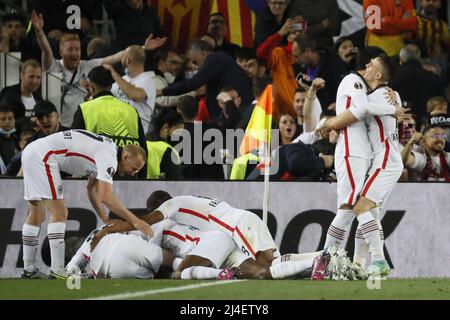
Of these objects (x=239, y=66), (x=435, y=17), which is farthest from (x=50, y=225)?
(x=435, y=17)

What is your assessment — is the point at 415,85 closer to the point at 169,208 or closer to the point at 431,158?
the point at 431,158

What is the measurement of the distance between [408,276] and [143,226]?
11.4ft

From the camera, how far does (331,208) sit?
49.6ft

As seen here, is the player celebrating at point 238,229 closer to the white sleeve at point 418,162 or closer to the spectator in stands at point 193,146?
the spectator in stands at point 193,146

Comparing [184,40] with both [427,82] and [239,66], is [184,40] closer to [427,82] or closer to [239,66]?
[239,66]

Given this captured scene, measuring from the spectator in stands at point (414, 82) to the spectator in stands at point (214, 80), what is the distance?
1924 mm

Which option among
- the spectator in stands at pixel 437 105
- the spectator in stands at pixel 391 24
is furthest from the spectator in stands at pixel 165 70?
the spectator in stands at pixel 437 105

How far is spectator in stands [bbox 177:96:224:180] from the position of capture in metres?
15.7

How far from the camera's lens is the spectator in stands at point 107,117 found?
1500 cm

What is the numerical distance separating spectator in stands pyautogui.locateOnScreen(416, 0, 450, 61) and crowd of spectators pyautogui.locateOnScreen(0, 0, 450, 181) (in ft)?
0.05

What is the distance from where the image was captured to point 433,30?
60.2 feet

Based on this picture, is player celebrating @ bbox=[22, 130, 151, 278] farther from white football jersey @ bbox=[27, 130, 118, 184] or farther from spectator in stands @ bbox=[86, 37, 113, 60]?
spectator in stands @ bbox=[86, 37, 113, 60]

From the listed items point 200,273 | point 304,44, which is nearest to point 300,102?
point 304,44

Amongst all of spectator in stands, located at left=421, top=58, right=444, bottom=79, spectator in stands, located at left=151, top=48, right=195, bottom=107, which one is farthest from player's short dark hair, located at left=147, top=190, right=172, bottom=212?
spectator in stands, located at left=421, top=58, right=444, bottom=79
